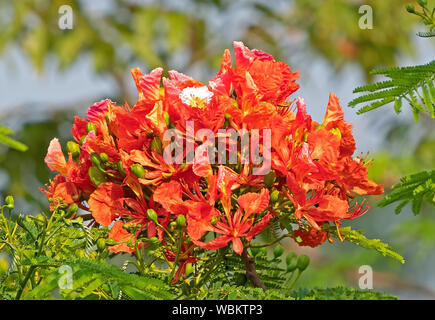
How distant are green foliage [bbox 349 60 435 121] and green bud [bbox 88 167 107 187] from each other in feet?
1.53

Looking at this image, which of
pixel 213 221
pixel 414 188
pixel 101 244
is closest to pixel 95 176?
pixel 101 244

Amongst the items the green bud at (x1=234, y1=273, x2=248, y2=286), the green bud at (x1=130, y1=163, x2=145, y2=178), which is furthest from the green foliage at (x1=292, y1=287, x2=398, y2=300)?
the green bud at (x1=130, y1=163, x2=145, y2=178)

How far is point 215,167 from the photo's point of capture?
97 centimetres

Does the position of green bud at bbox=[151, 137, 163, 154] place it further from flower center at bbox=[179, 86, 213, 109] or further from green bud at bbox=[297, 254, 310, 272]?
green bud at bbox=[297, 254, 310, 272]

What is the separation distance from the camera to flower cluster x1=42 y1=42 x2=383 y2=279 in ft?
3.08

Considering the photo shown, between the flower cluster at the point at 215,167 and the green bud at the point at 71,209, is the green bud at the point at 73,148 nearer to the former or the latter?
the flower cluster at the point at 215,167

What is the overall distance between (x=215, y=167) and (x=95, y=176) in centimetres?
22

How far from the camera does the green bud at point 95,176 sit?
103 centimetres

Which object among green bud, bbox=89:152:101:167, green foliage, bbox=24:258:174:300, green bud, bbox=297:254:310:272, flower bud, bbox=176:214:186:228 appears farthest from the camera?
green bud, bbox=297:254:310:272

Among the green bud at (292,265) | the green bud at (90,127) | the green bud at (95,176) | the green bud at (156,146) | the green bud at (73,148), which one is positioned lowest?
the green bud at (292,265)

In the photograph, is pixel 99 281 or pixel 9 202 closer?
pixel 99 281

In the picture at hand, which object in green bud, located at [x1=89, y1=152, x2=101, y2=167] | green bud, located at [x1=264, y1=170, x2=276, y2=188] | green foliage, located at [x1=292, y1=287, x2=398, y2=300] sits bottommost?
green foliage, located at [x1=292, y1=287, x2=398, y2=300]

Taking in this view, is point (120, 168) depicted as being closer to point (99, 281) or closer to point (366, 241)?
point (99, 281)

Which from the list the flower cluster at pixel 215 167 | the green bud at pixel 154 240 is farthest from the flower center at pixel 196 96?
the green bud at pixel 154 240
